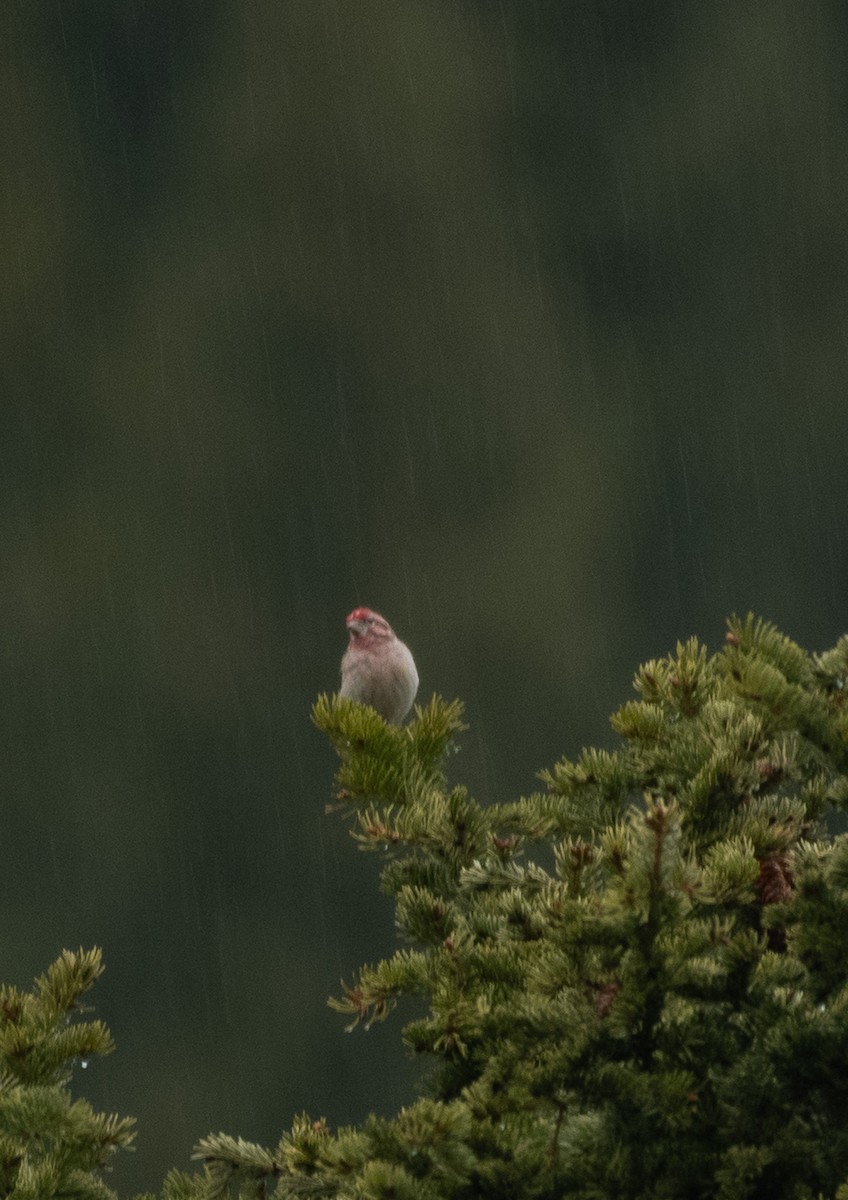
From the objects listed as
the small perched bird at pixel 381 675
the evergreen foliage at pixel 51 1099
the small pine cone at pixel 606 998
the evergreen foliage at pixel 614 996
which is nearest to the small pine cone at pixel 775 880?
the evergreen foliage at pixel 614 996

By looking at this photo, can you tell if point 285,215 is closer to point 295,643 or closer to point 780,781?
point 295,643

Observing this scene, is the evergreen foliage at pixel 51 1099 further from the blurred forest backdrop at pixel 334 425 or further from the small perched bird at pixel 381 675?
the blurred forest backdrop at pixel 334 425

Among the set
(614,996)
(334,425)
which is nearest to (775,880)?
(614,996)

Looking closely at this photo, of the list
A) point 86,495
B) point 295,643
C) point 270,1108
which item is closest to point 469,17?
point 86,495

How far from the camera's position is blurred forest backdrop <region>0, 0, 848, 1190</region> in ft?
134

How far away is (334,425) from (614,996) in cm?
5743

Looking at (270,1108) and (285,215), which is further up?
(285,215)

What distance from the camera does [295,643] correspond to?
4794cm

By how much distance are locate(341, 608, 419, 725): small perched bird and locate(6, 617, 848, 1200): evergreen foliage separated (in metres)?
2.37

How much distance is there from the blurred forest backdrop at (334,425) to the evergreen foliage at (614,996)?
2632cm

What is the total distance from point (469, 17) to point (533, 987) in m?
76.5

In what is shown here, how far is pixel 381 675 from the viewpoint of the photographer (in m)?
5.45

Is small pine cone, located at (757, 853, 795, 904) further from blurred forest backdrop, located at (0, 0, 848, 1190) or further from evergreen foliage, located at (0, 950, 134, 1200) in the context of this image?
blurred forest backdrop, located at (0, 0, 848, 1190)

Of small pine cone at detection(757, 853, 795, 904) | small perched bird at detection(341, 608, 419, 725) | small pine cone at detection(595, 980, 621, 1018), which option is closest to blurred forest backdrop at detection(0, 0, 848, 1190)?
small perched bird at detection(341, 608, 419, 725)
